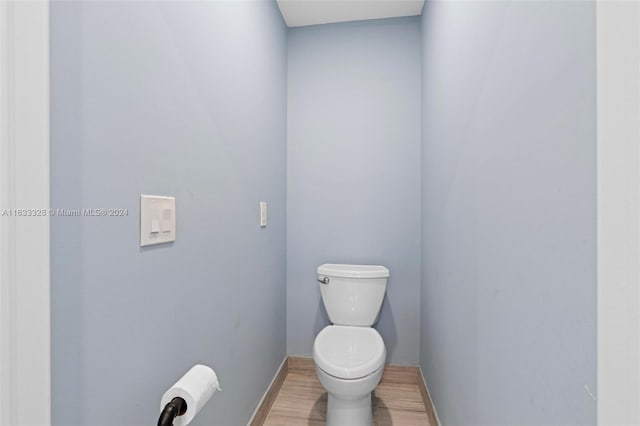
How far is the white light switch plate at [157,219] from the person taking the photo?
2.48 feet

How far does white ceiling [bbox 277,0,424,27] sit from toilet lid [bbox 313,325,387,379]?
1.86 meters

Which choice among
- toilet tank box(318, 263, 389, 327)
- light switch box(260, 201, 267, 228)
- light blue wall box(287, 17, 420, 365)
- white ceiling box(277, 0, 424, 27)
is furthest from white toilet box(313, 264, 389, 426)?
white ceiling box(277, 0, 424, 27)

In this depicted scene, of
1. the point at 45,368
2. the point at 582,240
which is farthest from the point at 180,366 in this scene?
the point at 582,240

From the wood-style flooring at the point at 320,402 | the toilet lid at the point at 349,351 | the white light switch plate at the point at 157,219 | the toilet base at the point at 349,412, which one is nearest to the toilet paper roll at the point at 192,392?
the white light switch plate at the point at 157,219

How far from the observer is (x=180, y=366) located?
91 centimetres

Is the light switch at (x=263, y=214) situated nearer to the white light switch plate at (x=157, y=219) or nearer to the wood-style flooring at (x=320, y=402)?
the white light switch plate at (x=157, y=219)

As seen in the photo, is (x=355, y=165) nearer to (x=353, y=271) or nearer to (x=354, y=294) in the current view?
(x=353, y=271)

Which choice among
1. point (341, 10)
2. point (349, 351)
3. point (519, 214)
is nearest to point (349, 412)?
point (349, 351)

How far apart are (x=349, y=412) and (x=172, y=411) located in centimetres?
102

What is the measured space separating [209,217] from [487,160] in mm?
888

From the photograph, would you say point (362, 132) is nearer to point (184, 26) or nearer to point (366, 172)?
point (366, 172)

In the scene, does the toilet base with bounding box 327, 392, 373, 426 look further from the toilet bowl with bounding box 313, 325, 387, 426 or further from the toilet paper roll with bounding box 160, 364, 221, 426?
the toilet paper roll with bounding box 160, 364, 221, 426

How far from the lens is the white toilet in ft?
4.38

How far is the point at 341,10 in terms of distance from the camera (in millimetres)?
1911
